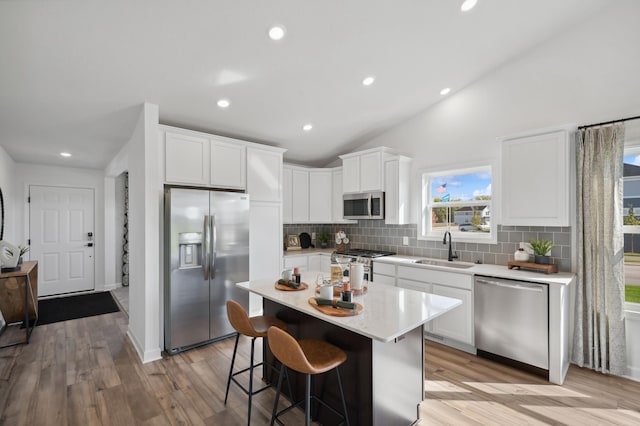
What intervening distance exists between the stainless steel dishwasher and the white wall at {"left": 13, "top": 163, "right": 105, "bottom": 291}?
6648 mm

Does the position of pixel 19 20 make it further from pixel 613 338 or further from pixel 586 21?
pixel 613 338

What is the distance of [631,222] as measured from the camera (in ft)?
9.60

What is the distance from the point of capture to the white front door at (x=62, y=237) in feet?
18.2

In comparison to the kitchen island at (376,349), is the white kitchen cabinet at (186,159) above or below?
above

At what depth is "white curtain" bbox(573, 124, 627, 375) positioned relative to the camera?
2.80 metres

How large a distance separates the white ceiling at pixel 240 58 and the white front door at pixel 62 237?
1.83 meters

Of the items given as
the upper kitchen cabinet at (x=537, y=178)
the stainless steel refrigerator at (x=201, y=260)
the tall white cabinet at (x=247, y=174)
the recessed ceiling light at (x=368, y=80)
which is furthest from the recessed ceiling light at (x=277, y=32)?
the upper kitchen cabinet at (x=537, y=178)

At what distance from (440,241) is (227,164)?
2.96 m

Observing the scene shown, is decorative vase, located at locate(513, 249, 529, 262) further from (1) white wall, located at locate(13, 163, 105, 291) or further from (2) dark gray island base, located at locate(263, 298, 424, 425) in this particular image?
(1) white wall, located at locate(13, 163, 105, 291)

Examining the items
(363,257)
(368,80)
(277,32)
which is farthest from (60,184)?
(368,80)

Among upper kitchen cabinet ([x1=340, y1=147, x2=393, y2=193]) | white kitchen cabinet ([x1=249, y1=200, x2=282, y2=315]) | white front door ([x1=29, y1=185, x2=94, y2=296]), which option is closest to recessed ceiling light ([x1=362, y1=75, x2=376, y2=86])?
upper kitchen cabinet ([x1=340, y1=147, x2=393, y2=193])

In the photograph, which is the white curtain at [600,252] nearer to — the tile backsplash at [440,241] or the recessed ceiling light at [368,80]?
the tile backsplash at [440,241]

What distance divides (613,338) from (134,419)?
13.3 feet

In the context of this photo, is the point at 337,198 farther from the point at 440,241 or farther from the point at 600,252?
the point at 600,252
